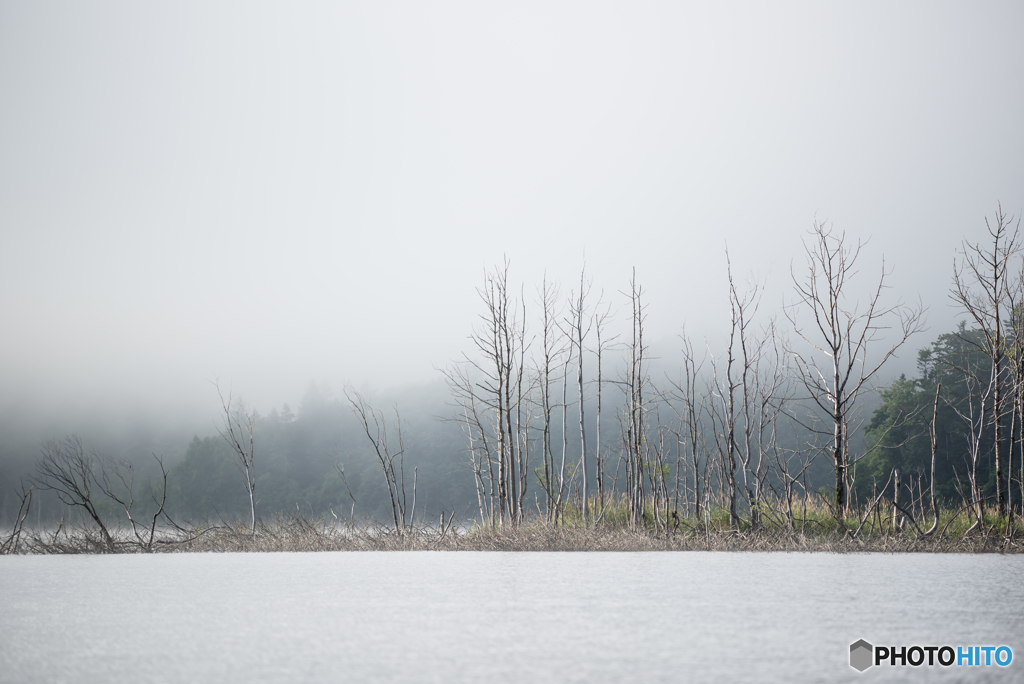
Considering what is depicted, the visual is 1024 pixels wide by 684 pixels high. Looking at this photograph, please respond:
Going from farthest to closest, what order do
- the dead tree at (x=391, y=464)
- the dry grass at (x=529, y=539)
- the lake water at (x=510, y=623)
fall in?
the dead tree at (x=391, y=464)
the dry grass at (x=529, y=539)
the lake water at (x=510, y=623)

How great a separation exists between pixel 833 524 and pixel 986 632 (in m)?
5.49

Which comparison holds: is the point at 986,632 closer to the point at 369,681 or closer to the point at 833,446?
the point at 369,681

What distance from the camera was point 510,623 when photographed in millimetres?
2580

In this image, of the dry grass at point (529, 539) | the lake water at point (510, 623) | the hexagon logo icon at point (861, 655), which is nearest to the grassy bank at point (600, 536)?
the dry grass at point (529, 539)

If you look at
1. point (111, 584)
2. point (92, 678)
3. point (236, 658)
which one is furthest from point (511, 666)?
point (111, 584)

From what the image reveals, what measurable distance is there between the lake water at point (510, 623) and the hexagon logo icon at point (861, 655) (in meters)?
0.03

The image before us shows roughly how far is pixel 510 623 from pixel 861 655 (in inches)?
48.4

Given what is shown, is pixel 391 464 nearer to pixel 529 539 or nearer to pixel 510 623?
pixel 529 539

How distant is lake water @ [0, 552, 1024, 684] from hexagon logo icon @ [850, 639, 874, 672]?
29 millimetres

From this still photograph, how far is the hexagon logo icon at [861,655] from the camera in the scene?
1.92 meters

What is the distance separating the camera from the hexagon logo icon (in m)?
1.92

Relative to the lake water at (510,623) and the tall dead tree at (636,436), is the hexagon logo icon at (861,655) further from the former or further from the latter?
the tall dead tree at (636,436)

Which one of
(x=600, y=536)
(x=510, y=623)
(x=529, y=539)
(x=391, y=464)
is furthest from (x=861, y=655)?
(x=391, y=464)

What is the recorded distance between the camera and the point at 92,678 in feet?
6.20
